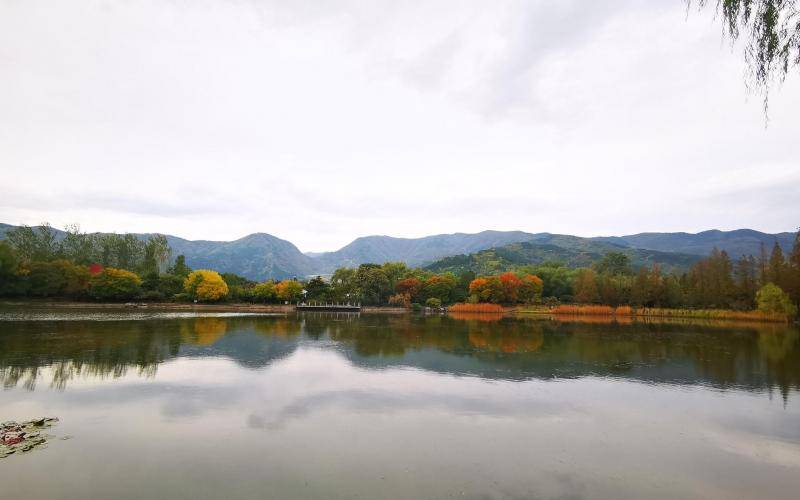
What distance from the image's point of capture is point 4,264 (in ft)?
219

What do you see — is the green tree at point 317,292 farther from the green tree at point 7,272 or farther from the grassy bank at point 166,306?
the green tree at point 7,272

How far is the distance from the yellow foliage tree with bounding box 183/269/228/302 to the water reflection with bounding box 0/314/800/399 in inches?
1799

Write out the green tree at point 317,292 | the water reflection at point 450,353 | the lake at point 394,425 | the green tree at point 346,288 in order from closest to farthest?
the lake at point 394,425, the water reflection at point 450,353, the green tree at point 317,292, the green tree at point 346,288

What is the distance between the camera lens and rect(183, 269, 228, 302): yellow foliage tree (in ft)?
275

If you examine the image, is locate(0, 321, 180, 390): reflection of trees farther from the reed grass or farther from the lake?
the reed grass

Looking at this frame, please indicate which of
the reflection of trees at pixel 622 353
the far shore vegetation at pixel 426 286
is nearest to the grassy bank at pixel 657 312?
the far shore vegetation at pixel 426 286

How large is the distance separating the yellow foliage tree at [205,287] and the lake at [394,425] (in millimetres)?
58379

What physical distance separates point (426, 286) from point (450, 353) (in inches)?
2836

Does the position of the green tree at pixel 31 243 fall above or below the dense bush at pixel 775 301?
above

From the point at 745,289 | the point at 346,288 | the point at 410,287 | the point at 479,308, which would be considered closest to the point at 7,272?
the point at 346,288

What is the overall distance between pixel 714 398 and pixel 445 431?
12.3m

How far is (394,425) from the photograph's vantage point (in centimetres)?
1303

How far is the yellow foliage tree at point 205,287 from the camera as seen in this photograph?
275ft

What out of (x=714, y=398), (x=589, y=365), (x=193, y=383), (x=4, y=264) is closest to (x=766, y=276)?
(x=589, y=365)
